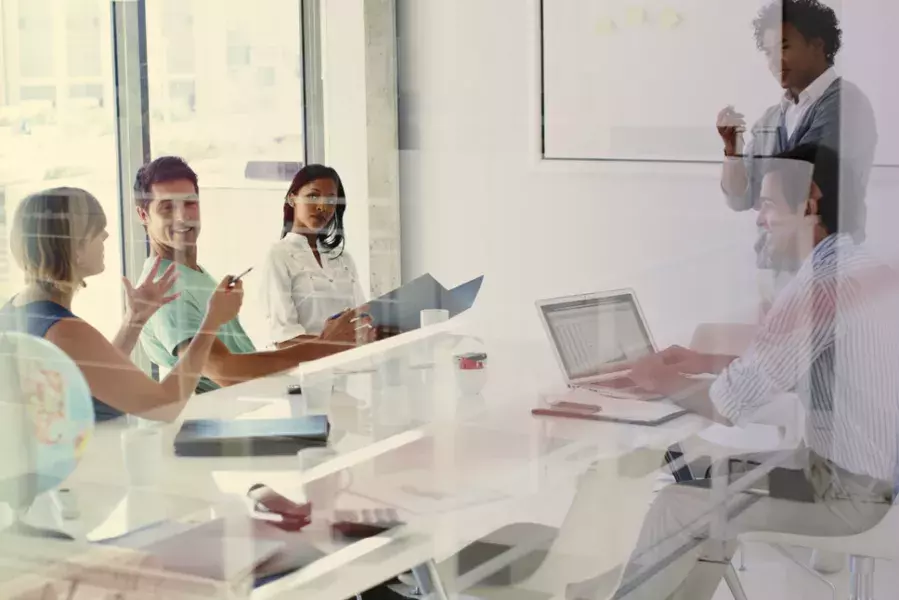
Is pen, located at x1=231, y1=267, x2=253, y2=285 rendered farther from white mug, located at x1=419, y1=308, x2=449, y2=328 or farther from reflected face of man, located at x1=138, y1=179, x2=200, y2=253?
white mug, located at x1=419, y1=308, x2=449, y2=328

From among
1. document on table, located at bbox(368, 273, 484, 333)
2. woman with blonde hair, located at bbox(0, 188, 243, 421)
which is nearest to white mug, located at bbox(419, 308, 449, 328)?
document on table, located at bbox(368, 273, 484, 333)

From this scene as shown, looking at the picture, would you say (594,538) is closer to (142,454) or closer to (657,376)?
(657,376)

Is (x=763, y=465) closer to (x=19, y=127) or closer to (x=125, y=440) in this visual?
(x=125, y=440)

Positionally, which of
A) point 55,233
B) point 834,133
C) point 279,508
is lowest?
point 279,508

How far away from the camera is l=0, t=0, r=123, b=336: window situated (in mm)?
1650

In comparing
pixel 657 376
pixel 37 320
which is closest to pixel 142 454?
pixel 37 320

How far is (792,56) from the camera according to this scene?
1.70 metres

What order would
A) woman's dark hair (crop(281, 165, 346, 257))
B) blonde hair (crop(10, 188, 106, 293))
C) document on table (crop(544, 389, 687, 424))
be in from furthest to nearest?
document on table (crop(544, 389, 687, 424)) → woman's dark hair (crop(281, 165, 346, 257)) → blonde hair (crop(10, 188, 106, 293))

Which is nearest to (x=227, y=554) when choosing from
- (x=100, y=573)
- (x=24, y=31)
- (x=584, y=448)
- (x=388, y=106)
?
(x=100, y=573)

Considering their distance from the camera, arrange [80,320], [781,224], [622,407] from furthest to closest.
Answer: [622,407]
[781,224]
[80,320]

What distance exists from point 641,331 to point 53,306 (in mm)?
1005

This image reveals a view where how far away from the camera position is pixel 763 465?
72.4 inches

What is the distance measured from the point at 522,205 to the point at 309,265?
0.39 meters

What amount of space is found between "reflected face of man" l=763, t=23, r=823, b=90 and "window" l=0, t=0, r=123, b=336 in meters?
1.10
